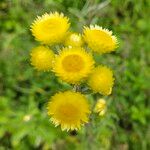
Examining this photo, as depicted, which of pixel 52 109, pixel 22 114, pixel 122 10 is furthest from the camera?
pixel 122 10

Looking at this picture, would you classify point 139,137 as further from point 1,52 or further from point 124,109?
point 1,52

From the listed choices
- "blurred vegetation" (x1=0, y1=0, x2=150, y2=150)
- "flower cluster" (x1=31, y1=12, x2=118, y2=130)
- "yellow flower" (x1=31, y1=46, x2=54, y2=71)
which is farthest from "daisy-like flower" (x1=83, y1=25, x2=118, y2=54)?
"blurred vegetation" (x1=0, y1=0, x2=150, y2=150)

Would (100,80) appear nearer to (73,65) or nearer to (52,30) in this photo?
(73,65)

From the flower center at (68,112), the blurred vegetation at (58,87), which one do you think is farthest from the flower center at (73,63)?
the blurred vegetation at (58,87)

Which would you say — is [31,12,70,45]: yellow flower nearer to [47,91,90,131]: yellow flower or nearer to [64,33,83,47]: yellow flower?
[64,33,83,47]: yellow flower

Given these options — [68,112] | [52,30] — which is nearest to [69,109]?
[68,112]

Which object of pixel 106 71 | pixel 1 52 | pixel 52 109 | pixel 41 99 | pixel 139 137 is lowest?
pixel 52 109

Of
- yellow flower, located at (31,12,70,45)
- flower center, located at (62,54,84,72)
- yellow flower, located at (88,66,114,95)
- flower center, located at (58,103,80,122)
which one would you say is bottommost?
flower center, located at (58,103,80,122)

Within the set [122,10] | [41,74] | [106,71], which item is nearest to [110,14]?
[122,10]
